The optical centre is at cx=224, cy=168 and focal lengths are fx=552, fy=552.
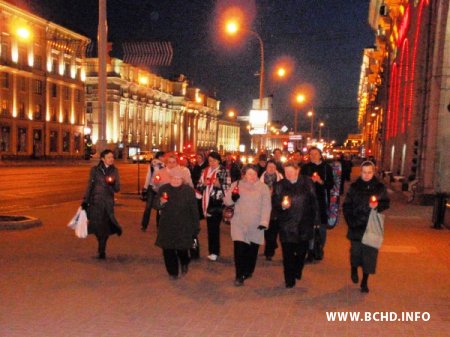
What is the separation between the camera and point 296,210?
24.8 feet

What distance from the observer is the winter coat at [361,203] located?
→ 24.5ft

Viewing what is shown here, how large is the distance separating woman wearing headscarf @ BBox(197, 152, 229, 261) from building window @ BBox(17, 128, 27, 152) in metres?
59.6

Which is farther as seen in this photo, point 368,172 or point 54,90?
point 54,90

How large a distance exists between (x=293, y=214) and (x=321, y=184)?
194cm

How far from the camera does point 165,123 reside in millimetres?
120625

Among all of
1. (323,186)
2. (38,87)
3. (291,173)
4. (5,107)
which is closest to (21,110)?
(5,107)

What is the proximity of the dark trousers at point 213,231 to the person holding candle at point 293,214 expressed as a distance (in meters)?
1.77

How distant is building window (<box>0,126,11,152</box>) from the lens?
200ft

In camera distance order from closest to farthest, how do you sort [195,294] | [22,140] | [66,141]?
[195,294] < [22,140] < [66,141]

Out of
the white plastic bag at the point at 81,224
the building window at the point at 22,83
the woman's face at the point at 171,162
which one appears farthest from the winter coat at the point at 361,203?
the building window at the point at 22,83

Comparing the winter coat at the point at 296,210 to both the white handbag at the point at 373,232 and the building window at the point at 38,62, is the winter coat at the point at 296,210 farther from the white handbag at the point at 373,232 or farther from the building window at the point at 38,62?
the building window at the point at 38,62

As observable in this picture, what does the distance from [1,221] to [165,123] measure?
109144mm

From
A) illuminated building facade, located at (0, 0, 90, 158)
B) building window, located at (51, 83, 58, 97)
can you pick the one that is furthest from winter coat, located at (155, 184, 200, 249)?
building window, located at (51, 83, 58, 97)

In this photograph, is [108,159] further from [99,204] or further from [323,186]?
[323,186]
